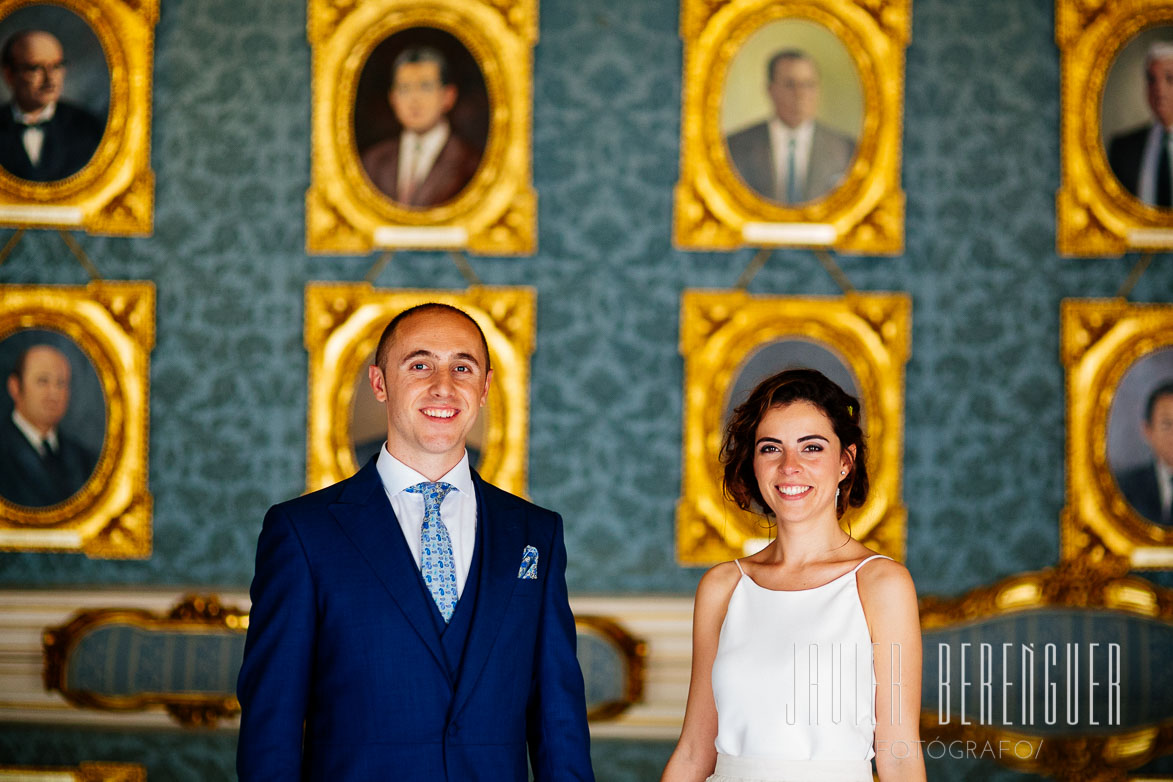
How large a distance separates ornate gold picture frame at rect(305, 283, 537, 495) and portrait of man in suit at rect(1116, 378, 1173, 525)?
279cm

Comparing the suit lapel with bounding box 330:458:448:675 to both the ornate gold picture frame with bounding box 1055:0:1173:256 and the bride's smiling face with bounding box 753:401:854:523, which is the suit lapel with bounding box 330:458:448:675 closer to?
the bride's smiling face with bounding box 753:401:854:523

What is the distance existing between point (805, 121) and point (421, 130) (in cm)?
180

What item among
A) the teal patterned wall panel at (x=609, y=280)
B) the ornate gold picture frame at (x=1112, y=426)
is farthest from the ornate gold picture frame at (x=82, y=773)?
the ornate gold picture frame at (x=1112, y=426)

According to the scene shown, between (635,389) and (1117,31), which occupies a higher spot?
(1117,31)

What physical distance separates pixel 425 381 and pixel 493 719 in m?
0.80

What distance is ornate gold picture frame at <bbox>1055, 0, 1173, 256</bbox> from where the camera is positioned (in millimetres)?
5301

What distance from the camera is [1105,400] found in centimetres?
525

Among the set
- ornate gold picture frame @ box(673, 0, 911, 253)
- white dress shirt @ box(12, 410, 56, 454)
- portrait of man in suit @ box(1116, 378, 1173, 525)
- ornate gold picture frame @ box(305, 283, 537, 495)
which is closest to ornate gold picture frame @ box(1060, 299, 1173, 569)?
portrait of man in suit @ box(1116, 378, 1173, 525)

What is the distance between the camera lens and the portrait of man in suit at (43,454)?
5344mm

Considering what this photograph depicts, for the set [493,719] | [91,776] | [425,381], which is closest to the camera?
[493,719]

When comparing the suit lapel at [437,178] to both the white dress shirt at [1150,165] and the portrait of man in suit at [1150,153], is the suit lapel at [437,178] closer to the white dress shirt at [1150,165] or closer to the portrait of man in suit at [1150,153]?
the portrait of man in suit at [1150,153]

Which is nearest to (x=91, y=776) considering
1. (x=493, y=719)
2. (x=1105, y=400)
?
(x=493, y=719)

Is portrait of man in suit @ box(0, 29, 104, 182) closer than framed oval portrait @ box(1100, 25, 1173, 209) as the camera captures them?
No

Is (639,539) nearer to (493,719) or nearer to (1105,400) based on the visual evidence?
(1105,400)
